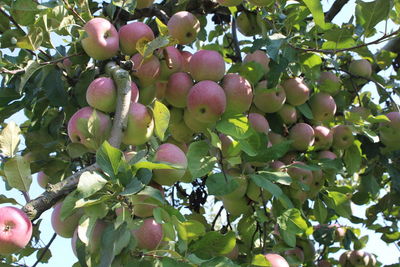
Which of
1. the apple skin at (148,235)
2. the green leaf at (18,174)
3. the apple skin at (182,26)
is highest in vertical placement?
the apple skin at (182,26)

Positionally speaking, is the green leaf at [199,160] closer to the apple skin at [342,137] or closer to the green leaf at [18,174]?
the green leaf at [18,174]

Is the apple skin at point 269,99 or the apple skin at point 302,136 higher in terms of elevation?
the apple skin at point 269,99

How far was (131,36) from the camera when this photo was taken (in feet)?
5.15

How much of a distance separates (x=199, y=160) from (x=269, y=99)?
1.80 feet

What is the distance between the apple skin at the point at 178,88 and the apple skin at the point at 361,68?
114 cm

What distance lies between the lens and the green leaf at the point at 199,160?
1440mm

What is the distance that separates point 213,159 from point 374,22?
0.81 metres

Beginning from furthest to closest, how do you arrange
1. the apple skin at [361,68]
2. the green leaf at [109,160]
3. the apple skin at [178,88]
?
the apple skin at [361,68] → the apple skin at [178,88] → the green leaf at [109,160]

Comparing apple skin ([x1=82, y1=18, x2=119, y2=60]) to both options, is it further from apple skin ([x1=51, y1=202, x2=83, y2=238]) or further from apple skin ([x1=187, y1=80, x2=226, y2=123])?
apple skin ([x1=51, y1=202, x2=83, y2=238])

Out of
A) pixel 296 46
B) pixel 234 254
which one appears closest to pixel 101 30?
pixel 296 46

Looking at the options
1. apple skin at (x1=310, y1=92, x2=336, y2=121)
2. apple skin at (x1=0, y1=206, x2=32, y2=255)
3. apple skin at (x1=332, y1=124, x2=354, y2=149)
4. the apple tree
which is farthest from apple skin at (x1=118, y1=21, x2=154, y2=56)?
apple skin at (x1=332, y1=124, x2=354, y2=149)

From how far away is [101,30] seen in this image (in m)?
1.50

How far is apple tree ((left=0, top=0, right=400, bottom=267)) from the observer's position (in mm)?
1164

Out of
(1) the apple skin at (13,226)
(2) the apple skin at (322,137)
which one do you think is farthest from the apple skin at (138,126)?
(2) the apple skin at (322,137)
